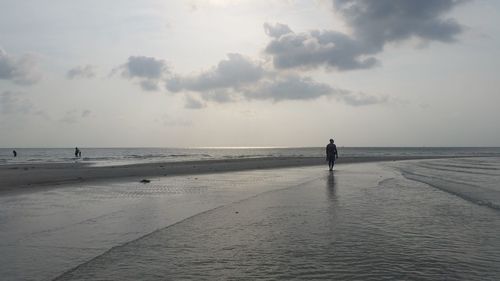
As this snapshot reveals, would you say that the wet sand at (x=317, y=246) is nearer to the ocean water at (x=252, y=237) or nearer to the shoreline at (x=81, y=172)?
the ocean water at (x=252, y=237)

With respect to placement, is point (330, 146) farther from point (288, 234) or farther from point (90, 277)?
point (90, 277)

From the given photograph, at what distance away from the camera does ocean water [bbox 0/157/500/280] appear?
7.14 metres

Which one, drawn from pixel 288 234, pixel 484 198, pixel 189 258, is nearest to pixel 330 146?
pixel 484 198

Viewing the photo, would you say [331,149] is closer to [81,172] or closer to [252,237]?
[81,172]

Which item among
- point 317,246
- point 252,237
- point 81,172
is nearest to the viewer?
point 317,246

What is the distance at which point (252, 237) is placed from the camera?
9.77 meters

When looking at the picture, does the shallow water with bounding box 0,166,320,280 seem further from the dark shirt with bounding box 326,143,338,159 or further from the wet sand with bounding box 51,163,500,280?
the dark shirt with bounding box 326,143,338,159

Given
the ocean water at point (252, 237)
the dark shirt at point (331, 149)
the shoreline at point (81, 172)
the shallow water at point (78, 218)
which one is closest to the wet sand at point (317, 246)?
the ocean water at point (252, 237)

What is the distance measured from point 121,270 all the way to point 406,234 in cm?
657

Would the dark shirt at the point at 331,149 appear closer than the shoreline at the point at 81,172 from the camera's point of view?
No

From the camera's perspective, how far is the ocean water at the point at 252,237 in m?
7.14

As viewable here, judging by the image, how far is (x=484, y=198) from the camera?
16.3 meters

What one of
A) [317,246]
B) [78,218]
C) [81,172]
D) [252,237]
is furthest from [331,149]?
[317,246]

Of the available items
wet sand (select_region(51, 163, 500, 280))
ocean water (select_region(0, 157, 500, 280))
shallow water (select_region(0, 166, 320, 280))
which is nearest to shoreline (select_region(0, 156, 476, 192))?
shallow water (select_region(0, 166, 320, 280))
